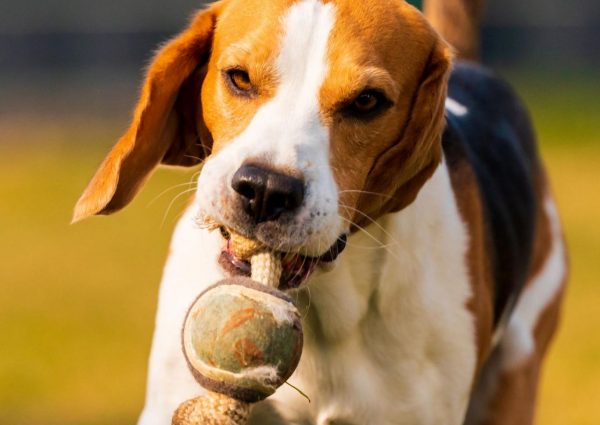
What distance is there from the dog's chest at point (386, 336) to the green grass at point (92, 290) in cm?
286

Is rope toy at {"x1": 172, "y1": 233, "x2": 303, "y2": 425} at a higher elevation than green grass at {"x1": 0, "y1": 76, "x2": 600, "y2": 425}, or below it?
higher

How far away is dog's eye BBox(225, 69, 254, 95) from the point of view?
4.59 m

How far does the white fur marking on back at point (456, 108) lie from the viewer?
6.37 m

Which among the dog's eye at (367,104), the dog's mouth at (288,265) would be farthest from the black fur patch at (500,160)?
the dog's mouth at (288,265)

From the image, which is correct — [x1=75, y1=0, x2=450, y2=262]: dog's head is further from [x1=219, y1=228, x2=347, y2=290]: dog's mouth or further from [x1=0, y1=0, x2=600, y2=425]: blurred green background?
[x1=0, y1=0, x2=600, y2=425]: blurred green background

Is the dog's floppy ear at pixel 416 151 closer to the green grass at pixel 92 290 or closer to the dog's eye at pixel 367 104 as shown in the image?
the dog's eye at pixel 367 104

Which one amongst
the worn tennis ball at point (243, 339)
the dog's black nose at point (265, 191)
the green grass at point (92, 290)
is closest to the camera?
the worn tennis ball at point (243, 339)

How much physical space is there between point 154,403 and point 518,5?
65.7 ft

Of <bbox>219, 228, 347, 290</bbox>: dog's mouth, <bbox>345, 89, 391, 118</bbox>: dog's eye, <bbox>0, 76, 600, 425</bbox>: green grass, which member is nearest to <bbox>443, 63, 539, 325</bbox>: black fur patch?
<bbox>345, 89, 391, 118</bbox>: dog's eye

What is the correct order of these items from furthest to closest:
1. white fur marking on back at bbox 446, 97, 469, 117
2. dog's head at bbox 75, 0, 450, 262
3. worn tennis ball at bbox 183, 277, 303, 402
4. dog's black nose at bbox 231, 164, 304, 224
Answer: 1. white fur marking on back at bbox 446, 97, 469, 117
2. dog's head at bbox 75, 0, 450, 262
3. dog's black nose at bbox 231, 164, 304, 224
4. worn tennis ball at bbox 183, 277, 303, 402

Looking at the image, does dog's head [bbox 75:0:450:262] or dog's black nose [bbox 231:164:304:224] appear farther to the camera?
dog's head [bbox 75:0:450:262]

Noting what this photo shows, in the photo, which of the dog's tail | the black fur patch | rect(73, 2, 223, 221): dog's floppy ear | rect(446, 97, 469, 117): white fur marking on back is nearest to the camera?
rect(73, 2, 223, 221): dog's floppy ear

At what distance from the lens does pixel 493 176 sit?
6.29 metres

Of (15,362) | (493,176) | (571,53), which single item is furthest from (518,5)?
(493,176)
